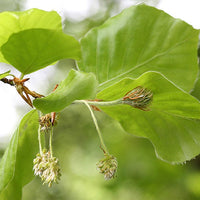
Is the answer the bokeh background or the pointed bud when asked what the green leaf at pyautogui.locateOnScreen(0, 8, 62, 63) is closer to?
the pointed bud

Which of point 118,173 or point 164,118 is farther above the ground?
point 164,118

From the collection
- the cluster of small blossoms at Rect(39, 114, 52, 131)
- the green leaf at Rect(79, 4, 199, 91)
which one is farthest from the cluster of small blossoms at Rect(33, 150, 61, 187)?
the green leaf at Rect(79, 4, 199, 91)

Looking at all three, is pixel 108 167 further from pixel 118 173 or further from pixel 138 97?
pixel 118 173

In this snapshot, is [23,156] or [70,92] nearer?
[70,92]

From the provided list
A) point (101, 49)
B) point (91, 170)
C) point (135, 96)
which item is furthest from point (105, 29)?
point (91, 170)

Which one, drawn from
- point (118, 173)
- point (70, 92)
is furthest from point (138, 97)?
point (118, 173)

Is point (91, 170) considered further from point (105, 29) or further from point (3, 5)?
point (105, 29)

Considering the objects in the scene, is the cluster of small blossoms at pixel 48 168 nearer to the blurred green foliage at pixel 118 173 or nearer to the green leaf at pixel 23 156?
the green leaf at pixel 23 156
